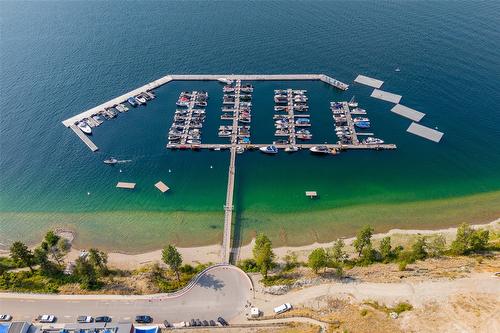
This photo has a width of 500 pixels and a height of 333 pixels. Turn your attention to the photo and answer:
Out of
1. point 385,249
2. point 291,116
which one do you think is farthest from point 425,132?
point 385,249

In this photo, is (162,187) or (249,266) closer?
(249,266)

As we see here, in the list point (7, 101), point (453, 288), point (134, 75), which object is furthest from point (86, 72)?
point (453, 288)

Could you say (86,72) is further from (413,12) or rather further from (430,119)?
(413,12)

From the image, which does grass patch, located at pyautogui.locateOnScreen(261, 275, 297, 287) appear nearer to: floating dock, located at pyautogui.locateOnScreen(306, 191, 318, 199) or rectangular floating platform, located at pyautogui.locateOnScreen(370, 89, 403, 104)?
floating dock, located at pyautogui.locateOnScreen(306, 191, 318, 199)

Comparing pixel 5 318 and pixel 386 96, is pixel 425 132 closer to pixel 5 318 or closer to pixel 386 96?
pixel 386 96

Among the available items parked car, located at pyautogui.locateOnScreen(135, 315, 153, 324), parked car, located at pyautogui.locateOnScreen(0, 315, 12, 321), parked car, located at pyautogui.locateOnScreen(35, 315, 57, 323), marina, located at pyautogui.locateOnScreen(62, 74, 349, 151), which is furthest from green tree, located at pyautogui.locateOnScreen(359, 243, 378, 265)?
marina, located at pyautogui.locateOnScreen(62, 74, 349, 151)
